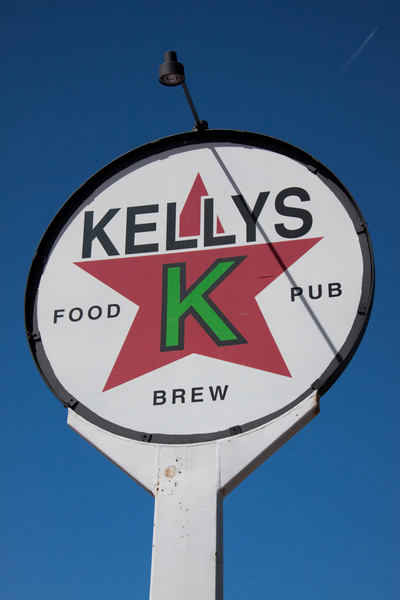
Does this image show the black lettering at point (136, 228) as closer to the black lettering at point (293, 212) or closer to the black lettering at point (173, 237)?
the black lettering at point (173, 237)

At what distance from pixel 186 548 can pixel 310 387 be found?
1.48m

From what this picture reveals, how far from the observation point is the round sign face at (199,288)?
223 inches

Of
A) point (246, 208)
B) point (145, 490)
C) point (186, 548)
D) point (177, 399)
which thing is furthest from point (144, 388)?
point (246, 208)

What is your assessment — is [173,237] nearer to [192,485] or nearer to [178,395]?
[178,395]

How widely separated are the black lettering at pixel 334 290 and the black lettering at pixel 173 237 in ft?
4.28

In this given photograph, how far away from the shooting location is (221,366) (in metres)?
5.82

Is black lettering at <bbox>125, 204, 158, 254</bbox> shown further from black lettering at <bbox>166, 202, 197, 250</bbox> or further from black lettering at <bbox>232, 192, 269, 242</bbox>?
black lettering at <bbox>232, 192, 269, 242</bbox>

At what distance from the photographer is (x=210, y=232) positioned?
645cm

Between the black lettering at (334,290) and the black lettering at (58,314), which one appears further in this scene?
the black lettering at (58,314)

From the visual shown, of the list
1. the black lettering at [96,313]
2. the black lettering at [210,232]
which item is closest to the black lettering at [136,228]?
the black lettering at [210,232]

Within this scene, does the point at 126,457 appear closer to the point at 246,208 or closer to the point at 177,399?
the point at 177,399

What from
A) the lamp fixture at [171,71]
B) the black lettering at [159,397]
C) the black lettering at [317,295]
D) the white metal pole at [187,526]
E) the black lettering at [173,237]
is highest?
the lamp fixture at [171,71]

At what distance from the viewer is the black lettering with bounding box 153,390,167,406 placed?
5801mm

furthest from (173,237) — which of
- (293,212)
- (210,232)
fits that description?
(293,212)
